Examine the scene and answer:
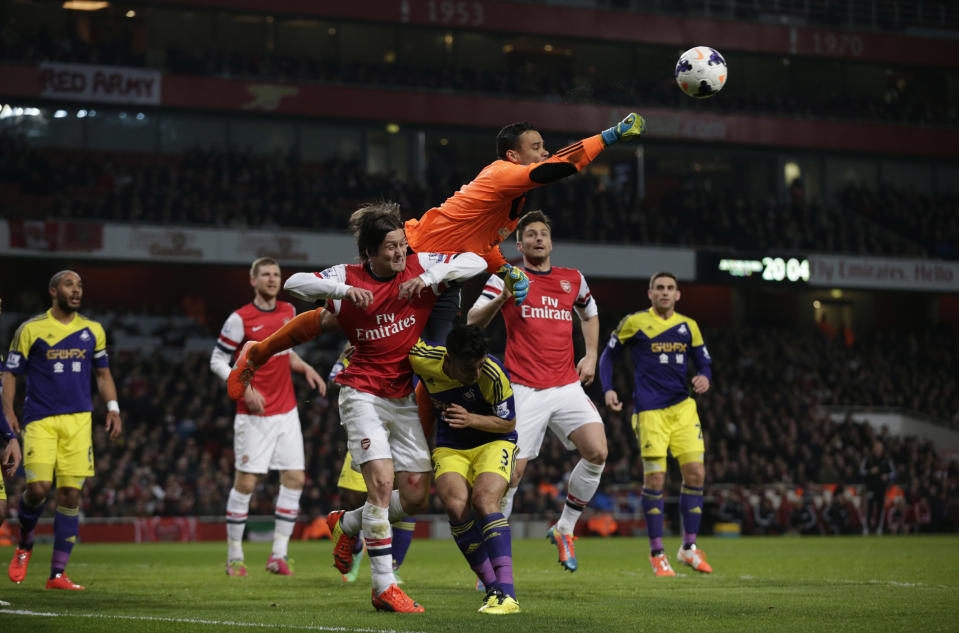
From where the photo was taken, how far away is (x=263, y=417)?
1192 cm

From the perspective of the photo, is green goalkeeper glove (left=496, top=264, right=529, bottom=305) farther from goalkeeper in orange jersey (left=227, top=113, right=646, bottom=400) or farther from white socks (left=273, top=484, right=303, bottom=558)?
white socks (left=273, top=484, right=303, bottom=558)

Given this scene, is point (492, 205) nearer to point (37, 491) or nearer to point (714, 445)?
point (37, 491)

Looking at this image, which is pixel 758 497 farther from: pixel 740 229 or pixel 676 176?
pixel 676 176

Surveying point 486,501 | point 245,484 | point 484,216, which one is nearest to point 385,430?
point 486,501

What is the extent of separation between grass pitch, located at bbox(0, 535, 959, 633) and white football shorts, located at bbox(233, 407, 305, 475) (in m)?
1.09

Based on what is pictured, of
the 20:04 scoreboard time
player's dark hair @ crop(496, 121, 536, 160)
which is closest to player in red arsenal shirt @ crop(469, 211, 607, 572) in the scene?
player's dark hair @ crop(496, 121, 536, 160)

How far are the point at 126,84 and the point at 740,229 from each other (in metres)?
18.7

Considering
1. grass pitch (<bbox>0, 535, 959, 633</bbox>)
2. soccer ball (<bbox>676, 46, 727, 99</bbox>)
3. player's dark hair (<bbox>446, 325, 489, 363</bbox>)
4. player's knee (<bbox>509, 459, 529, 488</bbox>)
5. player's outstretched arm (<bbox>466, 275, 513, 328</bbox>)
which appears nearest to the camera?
grass pitch (<bbox>0, 535, 959, 633</bbox>)

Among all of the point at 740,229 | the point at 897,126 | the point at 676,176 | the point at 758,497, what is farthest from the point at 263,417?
the point at 897,126

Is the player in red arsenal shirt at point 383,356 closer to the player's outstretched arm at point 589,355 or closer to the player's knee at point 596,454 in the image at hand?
the player's knee at point 596,454

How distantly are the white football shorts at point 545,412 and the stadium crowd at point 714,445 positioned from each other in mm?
12210

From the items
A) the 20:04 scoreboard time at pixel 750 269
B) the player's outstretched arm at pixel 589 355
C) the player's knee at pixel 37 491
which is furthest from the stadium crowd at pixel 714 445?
the player's outstretched arm at pixel 589 355

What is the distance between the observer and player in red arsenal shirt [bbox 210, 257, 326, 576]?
456 inches

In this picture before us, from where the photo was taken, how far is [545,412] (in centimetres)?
1007
